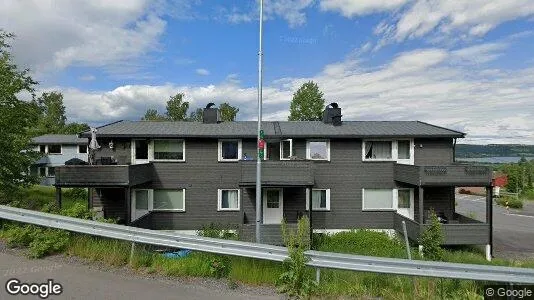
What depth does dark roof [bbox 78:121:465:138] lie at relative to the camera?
19.8 meters

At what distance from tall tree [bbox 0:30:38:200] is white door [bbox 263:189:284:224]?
535 inches

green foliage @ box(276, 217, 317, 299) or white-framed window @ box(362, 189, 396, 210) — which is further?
white-framed window @ box(362, 189, 396, 210)

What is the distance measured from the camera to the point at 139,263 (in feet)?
20.5

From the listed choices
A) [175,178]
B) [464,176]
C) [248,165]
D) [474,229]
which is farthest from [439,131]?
[175,178]

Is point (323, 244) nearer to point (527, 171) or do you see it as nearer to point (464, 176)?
point (464, 176)

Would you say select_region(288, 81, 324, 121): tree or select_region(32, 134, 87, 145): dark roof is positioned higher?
select_region(288, 81, 324, 121): tree

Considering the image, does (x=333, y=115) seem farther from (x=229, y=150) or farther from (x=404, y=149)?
(x=229, y=150)

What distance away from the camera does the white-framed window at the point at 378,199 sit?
20672mm

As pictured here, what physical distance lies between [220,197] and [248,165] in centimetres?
347

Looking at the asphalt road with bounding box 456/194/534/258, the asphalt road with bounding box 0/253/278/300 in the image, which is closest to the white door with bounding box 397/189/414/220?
the asphalt road with bounding box 456/194/534/258

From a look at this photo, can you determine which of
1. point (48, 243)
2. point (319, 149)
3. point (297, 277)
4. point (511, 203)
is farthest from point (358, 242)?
point (511, 203)

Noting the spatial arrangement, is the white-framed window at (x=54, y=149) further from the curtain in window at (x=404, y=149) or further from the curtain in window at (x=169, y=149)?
the curtain in window at (x=404, y=149)

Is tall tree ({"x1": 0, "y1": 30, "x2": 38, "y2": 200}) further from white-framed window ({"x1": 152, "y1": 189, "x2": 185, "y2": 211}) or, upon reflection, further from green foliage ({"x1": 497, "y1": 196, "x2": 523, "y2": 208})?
green foliage ({"x1": 497, "y1": 196, "x2": 523, "y2": 208})

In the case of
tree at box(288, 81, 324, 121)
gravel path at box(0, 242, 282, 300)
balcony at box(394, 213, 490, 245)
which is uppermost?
tree at box(288, 81, 324, 121)
